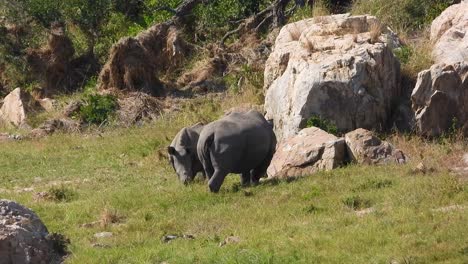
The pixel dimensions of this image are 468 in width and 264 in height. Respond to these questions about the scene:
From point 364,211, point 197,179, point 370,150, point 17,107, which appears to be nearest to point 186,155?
point 197,179

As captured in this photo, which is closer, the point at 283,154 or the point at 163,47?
the point at 283,154

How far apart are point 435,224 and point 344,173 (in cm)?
447

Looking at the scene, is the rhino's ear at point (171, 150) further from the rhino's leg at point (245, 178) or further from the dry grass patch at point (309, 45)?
the dry grass patch at point (309, 45)

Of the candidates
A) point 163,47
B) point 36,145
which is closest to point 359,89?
point 36,145

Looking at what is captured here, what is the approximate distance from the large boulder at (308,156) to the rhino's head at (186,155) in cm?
147

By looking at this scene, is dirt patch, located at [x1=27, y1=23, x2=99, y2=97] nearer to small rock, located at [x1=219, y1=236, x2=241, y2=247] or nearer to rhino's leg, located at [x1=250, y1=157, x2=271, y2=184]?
rhino's leg, located at [x1=250, y1=157, x2=271, y2=184]

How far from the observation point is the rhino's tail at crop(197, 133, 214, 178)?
17.7 metres

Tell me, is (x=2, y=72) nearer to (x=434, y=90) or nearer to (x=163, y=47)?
(x=163, y=47)

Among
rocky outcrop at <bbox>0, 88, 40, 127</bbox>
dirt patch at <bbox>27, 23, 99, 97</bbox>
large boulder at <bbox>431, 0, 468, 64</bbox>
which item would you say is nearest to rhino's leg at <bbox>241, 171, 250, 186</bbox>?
large boulder at <bbox>431, 0, 468, 64</bbox>

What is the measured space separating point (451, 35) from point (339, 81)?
3.36m

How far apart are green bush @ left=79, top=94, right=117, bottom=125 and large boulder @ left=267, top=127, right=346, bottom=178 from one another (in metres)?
11.0

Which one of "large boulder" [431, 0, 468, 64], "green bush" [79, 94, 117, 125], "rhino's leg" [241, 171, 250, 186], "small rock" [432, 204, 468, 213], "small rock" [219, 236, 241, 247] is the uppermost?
"large boulder" [431, 0, 468, 64]

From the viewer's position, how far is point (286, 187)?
1705 cm

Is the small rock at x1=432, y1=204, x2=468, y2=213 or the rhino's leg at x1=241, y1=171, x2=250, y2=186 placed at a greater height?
the small rock at x1=432, y1=204, x2=468, y2=213
